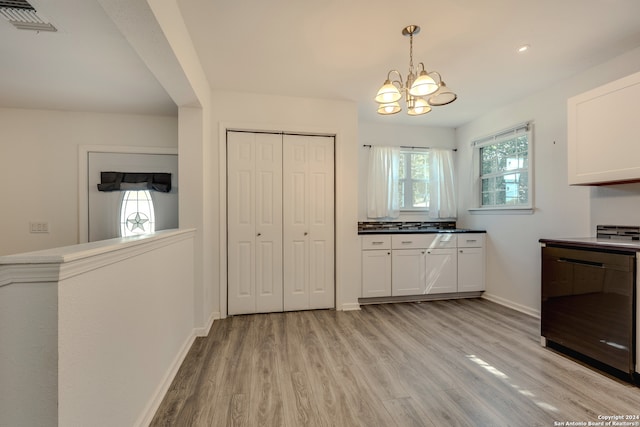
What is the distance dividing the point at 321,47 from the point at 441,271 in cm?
298

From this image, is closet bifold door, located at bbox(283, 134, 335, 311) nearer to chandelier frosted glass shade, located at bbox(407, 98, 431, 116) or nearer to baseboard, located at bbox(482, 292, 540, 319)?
chandelier frosted glass shade, located at bbox(407, 98, 431, 116)

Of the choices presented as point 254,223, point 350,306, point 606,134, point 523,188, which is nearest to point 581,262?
point 606,134

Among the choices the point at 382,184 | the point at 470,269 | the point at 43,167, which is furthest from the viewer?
the point at 382,184

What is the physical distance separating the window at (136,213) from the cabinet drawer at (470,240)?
3980 millimetres

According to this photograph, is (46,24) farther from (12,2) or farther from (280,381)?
(280,381)

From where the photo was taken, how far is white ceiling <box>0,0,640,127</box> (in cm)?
186

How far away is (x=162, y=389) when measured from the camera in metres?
1.75

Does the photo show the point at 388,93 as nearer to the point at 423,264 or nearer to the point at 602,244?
the point at 602,244

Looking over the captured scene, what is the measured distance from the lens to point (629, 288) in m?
1.83

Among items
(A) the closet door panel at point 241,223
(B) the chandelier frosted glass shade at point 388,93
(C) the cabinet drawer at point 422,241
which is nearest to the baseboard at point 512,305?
(C) the cabinet drawer at point 422,241

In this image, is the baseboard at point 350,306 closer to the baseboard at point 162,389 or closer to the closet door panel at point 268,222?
the closet door panel at point 268,222

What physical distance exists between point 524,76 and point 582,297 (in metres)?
2.10

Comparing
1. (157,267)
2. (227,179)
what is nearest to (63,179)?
(227,179)

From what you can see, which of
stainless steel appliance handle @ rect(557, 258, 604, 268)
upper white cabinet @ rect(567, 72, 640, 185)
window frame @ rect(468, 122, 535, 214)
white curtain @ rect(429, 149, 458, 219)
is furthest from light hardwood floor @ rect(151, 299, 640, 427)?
white curtain @ rect(429, 149, 458, 219)
